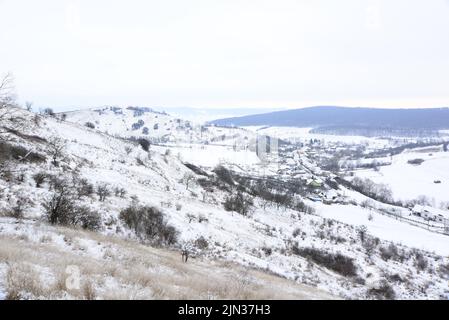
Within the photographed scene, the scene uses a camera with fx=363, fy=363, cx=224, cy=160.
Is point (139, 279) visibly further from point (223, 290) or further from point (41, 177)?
point (41, 177)

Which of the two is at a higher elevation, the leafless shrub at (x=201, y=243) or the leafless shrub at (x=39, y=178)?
the leafless shrub at (x=39, y=178)

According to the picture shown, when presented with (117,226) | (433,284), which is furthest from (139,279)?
(433,284)

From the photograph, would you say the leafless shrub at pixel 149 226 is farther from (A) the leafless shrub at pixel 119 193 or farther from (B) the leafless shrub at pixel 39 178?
Answer: (B) the leafless shrub at pixel 39 178

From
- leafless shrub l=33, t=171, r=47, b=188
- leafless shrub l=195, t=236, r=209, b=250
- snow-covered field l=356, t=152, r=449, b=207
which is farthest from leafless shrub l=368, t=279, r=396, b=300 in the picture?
snow-covered field l=356, t=152, r=449, b=207

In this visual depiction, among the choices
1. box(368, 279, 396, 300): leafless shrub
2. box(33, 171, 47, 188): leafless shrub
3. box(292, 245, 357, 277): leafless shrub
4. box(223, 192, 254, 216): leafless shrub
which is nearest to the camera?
box(368, 279, 396, 300): leafless shrub

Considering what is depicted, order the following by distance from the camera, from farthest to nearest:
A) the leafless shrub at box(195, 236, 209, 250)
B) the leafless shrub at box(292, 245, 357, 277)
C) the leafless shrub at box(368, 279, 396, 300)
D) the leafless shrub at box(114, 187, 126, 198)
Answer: the leafless shrub at box(114, 187, 126, 198) → the leafless shrub at box(292, 245, 357, 277) → the leafless shrub at box(195, 236, 209, 250) → the leafless shrub at box(368, 279, 396, 300)

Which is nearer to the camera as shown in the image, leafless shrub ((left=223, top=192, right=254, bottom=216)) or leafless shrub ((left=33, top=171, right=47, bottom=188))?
leafless shrub ((left=33, top=171, right=47, bottom=188))

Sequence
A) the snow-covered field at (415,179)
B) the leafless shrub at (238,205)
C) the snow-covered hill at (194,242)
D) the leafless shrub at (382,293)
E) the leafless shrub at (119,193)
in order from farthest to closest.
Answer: the snow-covered field at (415,179)
the leafless shrub at (238,205)
the leafless shrub at (119,193)
the leafless shrub at (382,293)
the snow-covered hill at (194,242)

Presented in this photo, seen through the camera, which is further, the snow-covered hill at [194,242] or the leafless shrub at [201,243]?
the leafless shrub at [201,243]

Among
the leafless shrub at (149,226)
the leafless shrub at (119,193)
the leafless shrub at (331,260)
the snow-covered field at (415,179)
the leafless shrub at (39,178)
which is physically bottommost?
the snow-covered field at (415,179)

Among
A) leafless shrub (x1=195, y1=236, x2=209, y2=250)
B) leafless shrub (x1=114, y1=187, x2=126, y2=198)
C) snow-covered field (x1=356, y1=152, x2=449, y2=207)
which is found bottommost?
snow-covered field (x1=356, y1=152, x2=449, y2=207)

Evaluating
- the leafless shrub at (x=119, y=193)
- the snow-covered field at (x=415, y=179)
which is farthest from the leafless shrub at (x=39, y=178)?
the snow-covered field at (x=415, y=179)

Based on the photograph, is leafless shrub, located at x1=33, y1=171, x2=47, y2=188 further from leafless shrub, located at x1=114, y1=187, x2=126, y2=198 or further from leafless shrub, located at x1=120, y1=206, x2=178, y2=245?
leafless shrub, located at x1=120, y1=206, x2=178, y2=245
